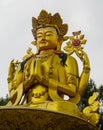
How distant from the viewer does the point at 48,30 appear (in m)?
7.04

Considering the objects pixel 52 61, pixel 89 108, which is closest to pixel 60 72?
pixel 52 61

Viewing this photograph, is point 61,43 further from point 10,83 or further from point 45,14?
point 10,83

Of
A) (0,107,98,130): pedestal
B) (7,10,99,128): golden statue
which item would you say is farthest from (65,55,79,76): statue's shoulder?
(0,107,98,130): pedestal

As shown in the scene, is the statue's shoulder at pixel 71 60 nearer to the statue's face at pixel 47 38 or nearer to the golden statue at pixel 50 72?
the golden statue at pixel 50 72

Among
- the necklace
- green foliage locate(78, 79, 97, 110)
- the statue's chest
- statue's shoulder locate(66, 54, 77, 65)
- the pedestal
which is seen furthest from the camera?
green foliage locate(78, 79, 97, 110)

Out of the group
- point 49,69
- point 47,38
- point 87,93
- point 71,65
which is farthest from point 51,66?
point 87,93

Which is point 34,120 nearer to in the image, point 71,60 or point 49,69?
point 49,69

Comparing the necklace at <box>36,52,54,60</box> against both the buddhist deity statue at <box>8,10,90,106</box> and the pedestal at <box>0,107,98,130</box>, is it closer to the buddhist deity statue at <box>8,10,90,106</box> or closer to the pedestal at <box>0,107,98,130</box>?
the buddhist deity statue at <box>8,10,90,106</box>

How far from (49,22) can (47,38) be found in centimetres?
32

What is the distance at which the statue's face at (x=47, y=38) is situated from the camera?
6984 mm

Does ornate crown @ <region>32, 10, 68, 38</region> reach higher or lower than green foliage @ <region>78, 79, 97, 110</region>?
higher

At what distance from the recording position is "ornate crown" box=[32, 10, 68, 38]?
23.5 feet

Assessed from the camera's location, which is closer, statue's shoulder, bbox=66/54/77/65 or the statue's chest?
the statue's chest

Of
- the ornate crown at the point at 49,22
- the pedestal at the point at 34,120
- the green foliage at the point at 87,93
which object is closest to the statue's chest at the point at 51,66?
the ornate crown at the point at 49,22
